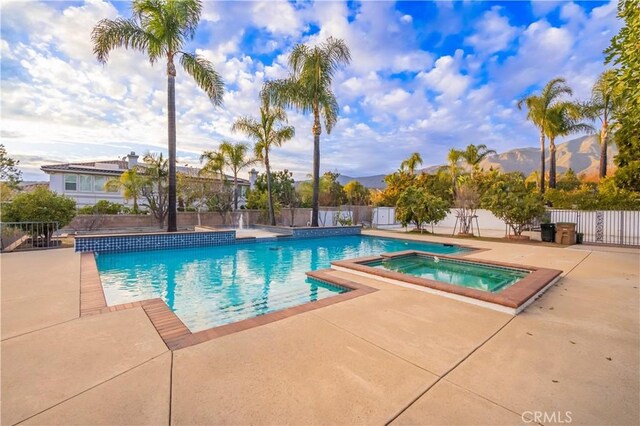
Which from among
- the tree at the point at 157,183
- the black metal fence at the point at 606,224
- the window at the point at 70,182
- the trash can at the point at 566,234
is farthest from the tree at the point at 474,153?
the window at the point at 70,182

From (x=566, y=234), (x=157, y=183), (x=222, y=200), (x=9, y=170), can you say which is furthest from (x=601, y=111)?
(x=9, y=170)

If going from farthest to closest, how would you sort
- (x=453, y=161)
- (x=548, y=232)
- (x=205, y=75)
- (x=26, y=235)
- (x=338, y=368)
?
(x=453, y=161)
(x=548, y=232)
(x=205, y=75)
(x=26, y=235)
(x=338, y=368)

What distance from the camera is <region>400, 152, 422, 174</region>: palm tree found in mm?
28812

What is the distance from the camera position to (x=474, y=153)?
26000 mm

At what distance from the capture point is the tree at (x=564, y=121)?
1773 cm

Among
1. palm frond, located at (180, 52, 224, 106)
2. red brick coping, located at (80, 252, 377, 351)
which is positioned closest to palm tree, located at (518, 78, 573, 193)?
palm frond, located at (180, 52, 224, 106)

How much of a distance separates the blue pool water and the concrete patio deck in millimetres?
1243

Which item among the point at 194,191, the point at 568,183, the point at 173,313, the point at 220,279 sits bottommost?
the point at 220,279

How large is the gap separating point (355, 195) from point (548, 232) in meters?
19.8

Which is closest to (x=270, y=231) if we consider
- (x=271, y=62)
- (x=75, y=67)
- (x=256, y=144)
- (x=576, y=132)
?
(x=256, y=144)

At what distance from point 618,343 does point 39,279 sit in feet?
29.2

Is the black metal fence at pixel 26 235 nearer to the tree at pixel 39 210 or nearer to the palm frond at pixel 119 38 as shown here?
the tree at pixel 39 210

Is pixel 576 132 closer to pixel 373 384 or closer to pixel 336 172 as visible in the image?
pixel 336 172

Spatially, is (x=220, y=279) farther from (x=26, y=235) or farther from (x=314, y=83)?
(x=314, y=83)
